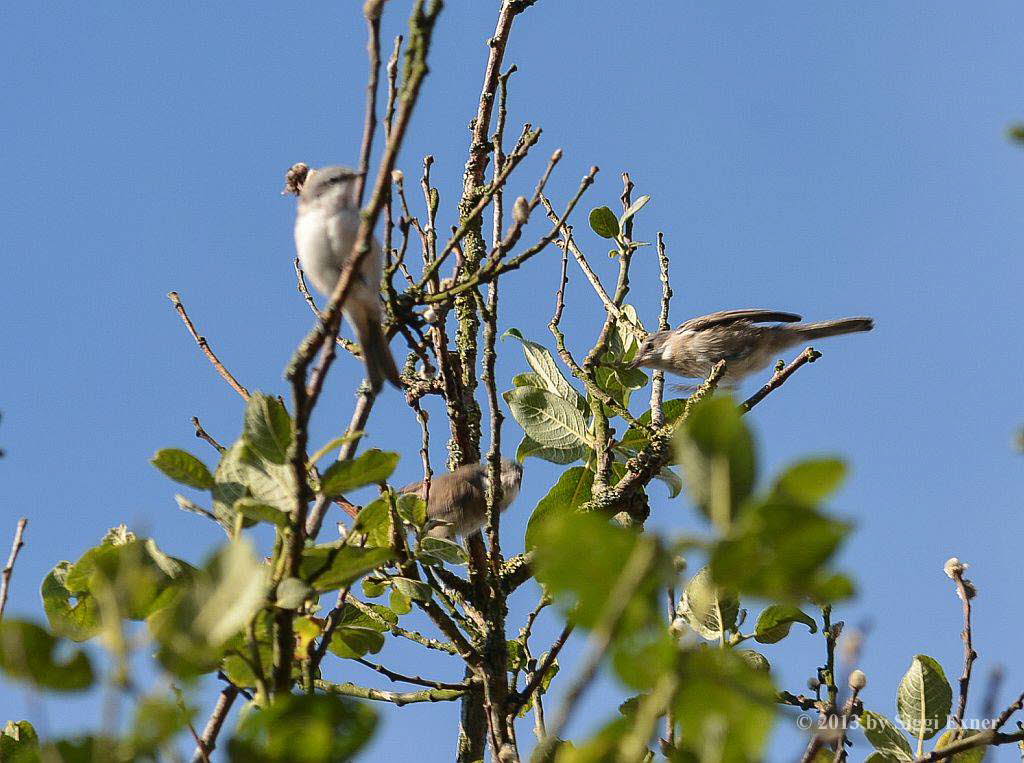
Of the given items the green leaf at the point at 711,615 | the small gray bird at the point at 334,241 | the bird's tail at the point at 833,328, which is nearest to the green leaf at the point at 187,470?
the green leaf at the point at 711,615

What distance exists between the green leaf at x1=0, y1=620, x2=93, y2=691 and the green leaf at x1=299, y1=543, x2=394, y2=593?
617mm

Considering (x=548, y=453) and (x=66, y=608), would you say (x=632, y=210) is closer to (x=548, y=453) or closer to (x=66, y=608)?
(x=548, y=453)

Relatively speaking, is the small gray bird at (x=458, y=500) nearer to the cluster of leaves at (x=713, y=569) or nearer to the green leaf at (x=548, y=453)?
the green leaf at (x=548, y=453)

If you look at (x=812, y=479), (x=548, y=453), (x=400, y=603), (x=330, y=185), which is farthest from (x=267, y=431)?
(x=330, y=185)

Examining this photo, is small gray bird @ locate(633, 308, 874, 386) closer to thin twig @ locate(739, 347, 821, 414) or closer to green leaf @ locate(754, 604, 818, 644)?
thin twig @ locate(739, 347, 821, 414)

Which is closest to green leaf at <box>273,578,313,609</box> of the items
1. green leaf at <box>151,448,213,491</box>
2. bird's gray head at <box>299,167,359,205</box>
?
green leaf at <box>151,448,213,491</box>

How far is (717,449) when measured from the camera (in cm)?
88

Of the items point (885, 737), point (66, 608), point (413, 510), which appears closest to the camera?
point (66, 608)

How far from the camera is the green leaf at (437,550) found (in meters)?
2.99

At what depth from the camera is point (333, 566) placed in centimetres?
173

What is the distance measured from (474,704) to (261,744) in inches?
96.7

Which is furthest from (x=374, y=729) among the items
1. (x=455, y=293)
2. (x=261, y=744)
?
(x=455, y=293)

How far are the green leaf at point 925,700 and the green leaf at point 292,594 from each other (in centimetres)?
195

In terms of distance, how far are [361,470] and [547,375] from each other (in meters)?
2.34
